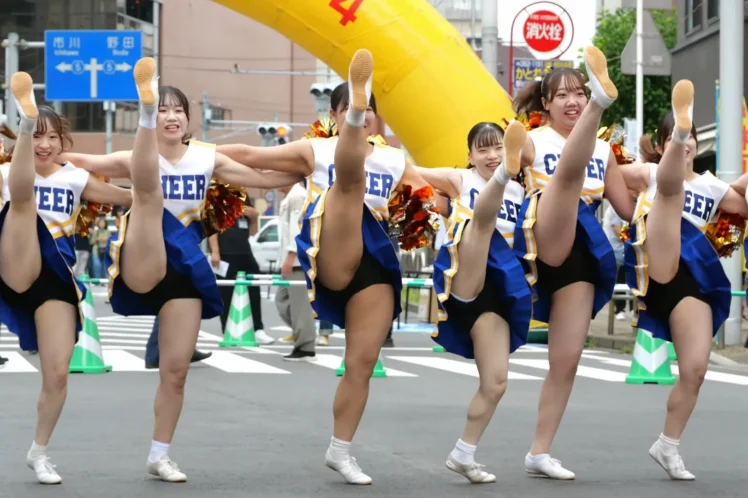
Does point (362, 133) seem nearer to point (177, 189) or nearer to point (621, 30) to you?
point (177, 189)

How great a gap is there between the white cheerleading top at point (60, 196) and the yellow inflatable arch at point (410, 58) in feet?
29.1

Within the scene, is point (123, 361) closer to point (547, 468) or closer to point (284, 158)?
point (284, 158)

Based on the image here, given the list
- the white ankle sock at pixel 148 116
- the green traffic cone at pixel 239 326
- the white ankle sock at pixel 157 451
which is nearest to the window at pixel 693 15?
the green traffic cone at pixel 239 326

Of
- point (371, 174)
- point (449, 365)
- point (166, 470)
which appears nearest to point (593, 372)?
point (449, 365)

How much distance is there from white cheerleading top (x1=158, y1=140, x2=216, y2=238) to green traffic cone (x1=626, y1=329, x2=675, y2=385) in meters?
6.75

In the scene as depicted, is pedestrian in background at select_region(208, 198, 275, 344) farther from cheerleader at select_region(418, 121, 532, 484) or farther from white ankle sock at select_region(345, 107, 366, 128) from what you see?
white ankle sock at select_region(345, 107, 366, 128)

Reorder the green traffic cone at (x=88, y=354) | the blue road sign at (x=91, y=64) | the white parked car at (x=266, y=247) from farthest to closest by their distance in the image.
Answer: the white parked car at (x=266, y=247) < the blue road sign at (x=91, y=64) < the green traffic cone at (x=88, y=354)

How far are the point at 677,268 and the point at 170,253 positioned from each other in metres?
2.44

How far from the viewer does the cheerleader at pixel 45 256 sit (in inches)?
264

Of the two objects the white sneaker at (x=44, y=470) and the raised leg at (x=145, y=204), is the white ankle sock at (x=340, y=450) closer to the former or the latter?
the raised leg at (x=145, y=204)

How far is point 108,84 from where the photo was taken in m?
29.9

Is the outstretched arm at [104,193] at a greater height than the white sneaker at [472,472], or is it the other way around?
the outstretched arm at [104,193]

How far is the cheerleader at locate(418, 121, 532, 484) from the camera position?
22.5 ft

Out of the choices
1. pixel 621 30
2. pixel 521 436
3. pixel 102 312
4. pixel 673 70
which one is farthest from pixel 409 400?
pixel 621 30
